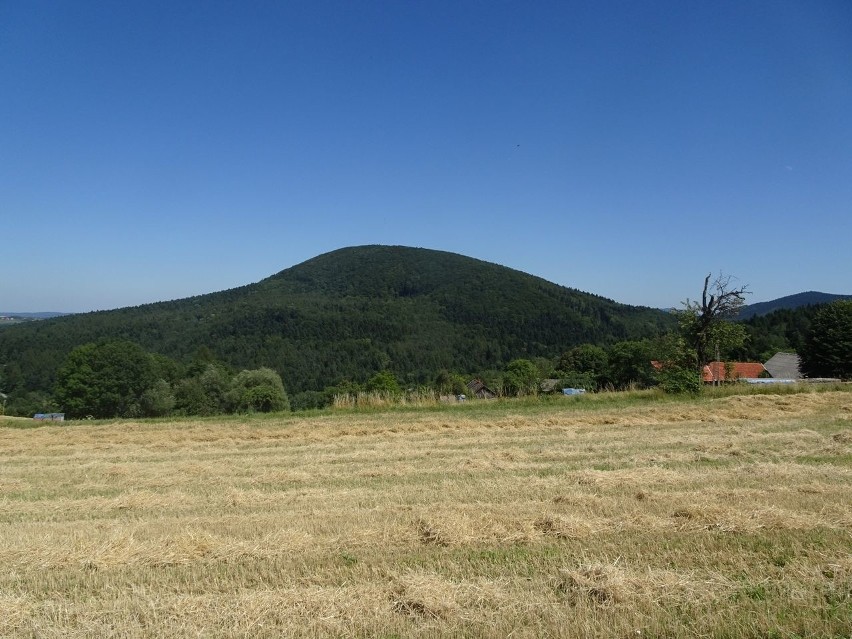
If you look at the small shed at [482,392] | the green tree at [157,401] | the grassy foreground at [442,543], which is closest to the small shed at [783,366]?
the small shed at [482,392]

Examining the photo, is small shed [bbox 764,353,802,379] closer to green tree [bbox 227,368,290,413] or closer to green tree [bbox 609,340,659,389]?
green tree [bbox 609,340,659,389]

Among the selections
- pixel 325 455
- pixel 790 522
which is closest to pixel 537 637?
pixel 790 522

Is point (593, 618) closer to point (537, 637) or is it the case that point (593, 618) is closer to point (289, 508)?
point (537, 637)

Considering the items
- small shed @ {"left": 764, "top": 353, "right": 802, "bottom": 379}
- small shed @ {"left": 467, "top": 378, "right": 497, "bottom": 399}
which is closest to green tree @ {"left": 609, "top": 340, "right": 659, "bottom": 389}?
small shed @ {"left": 467, "top": 378, "right": 497, "bottom": 399}

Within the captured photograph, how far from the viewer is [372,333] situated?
139750mm

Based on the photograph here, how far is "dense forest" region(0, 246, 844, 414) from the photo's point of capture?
265 feet

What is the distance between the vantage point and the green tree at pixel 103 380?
153 ft

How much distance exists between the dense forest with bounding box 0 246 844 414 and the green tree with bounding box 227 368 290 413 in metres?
1.28

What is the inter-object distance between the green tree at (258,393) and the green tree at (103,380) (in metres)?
9.41

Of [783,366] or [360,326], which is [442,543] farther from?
[360,326]

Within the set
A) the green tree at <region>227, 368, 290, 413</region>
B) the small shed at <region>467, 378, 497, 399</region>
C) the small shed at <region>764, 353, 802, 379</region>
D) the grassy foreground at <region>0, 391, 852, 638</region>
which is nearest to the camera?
the grassy foreground at <region>0, 391, 852, 638</region>

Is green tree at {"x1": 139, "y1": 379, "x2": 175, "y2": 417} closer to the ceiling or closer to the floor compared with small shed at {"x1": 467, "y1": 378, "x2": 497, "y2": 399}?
closer to the floor

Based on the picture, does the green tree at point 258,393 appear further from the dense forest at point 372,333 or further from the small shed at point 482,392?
the small shed at point 482,392

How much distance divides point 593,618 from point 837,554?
297 cm
